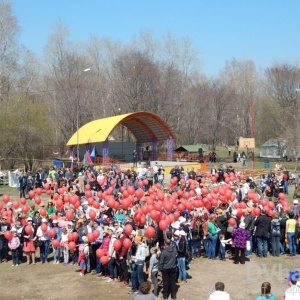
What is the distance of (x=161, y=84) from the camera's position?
64062 millimetres

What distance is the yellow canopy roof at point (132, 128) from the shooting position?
137 ft

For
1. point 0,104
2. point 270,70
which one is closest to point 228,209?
point 0,104

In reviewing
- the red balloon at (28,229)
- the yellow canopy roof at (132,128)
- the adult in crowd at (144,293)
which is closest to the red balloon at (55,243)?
the red balloon at (28,229)

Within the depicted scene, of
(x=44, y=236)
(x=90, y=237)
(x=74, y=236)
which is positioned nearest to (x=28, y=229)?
(x=44, y=236)

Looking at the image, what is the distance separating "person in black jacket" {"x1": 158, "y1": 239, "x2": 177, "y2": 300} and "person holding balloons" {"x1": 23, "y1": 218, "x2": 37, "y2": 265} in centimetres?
495

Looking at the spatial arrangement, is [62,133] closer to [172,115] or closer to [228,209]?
[172,115]

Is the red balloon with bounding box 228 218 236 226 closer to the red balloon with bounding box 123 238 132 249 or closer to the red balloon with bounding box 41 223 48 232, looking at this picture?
the red balloon with bounding box 123 238 132 249

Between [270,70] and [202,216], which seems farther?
[270,70]

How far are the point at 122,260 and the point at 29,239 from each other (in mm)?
3623

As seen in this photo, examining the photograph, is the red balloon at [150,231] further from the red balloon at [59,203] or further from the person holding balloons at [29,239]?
the red balloon at [59,203]

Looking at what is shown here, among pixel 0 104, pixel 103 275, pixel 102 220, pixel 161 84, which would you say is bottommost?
pixel 103 275

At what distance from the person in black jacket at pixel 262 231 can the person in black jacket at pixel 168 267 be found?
14.2 feet

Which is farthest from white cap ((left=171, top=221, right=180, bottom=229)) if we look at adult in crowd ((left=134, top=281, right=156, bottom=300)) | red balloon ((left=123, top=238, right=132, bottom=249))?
adult in crowd ((left=134, top=281, right=156, bottom=300))

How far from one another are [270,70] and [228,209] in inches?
2301
